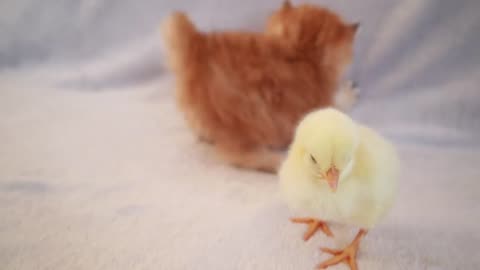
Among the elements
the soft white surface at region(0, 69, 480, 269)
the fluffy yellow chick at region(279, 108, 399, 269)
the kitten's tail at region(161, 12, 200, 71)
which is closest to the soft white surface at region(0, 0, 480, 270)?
the soft white surface at region(0, 69, 480, 269)

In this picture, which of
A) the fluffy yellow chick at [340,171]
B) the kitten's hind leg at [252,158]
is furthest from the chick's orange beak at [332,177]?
the kitten's hind leg at [252,158]

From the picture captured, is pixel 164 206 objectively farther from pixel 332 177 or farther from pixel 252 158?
pixel 332 177

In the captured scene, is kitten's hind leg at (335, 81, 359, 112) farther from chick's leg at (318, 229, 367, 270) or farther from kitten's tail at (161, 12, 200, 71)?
chick's leg at (318, 229, 367, 270)

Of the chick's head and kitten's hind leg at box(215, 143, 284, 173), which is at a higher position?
kitten's hind leg at box(215, 143, 284, 173)

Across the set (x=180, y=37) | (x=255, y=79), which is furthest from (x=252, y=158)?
(x=180, y=37)

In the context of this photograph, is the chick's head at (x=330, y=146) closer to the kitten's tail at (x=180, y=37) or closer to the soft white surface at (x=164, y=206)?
the soft white surface at (x=164, y=206)

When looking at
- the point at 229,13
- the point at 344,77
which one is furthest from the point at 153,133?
the point at 344,77

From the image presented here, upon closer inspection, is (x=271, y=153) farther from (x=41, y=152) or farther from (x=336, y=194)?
(x=41, y=152)
